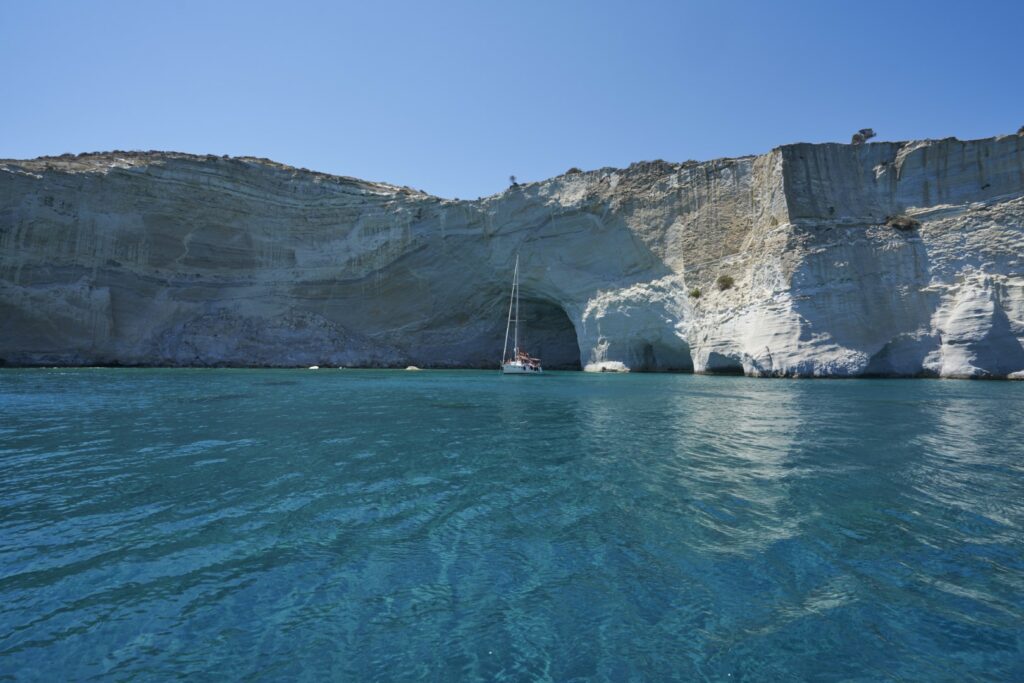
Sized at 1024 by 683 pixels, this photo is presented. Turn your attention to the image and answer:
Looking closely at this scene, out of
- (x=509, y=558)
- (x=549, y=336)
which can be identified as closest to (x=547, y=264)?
(x=549, y=336)

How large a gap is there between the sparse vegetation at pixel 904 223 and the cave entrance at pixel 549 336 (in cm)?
2200

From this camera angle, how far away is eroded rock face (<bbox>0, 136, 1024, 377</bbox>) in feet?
81.5

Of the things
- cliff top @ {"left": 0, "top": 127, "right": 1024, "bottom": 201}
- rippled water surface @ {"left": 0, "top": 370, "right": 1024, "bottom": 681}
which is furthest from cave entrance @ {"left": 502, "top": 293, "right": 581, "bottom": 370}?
rippled water surface @ {"left": 0, "top": 370, "right": 1024, "bottom": 681}

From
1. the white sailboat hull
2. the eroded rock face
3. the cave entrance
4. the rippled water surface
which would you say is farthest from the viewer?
the cave entrance

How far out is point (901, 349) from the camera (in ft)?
82.0

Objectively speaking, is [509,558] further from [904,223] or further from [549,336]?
[549,336]

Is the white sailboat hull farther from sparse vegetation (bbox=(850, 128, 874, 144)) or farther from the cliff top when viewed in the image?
sparse vegetation (bbox=(850, 128, 874, 144))

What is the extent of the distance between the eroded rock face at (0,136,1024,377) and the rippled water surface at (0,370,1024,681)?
20.0 metres

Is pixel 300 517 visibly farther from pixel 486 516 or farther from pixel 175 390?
pixel 175 390

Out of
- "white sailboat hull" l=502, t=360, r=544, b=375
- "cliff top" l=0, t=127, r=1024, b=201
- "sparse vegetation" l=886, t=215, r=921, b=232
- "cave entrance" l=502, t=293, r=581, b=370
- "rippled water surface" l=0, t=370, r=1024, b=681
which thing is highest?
"cliff top" l=0, t=127, r=1024, b=201

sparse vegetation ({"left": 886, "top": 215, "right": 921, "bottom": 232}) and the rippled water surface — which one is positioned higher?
sparse vegetation ({"left": 886, "top": 215, "right": 921, "bottom": 232})

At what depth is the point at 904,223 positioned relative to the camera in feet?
84.5

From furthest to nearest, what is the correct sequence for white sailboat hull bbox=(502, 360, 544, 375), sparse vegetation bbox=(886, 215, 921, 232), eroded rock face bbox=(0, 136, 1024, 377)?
white sailboat hull bbox=(502, 360, 544, 375) < sparse vegetation bbox=(886, 215, 921, 232) < eroded rock face bbox=(0, 136, 1024, 377)

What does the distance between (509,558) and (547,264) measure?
33.5 meters
